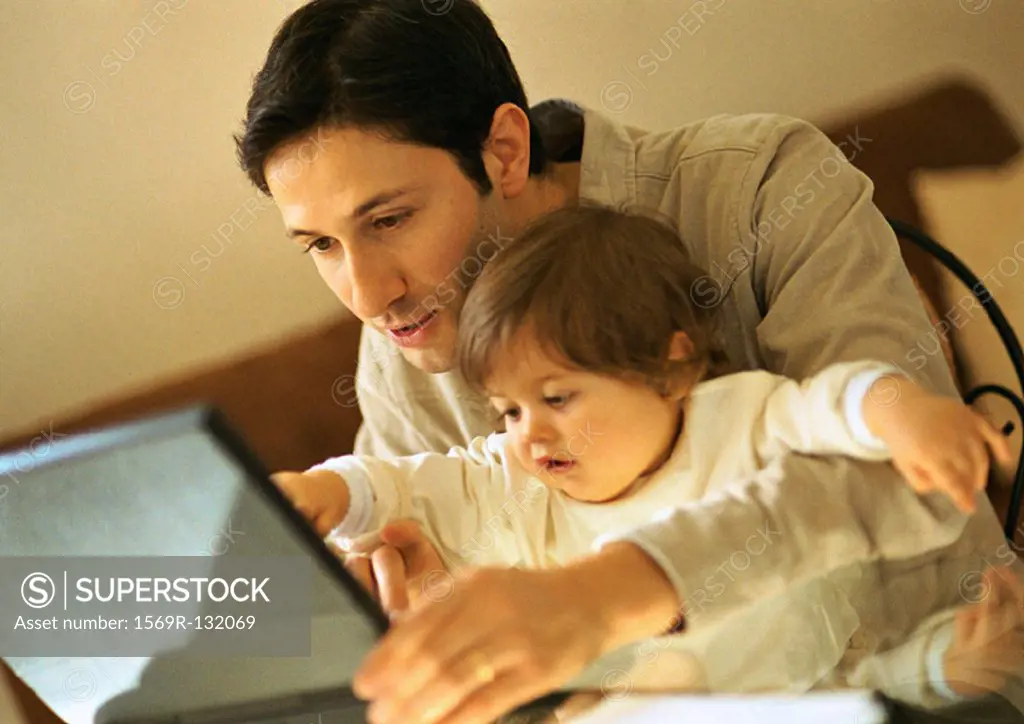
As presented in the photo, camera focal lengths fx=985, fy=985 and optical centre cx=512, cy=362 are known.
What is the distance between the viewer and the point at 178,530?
38cm

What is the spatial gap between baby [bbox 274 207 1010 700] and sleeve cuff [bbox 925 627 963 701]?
11 cm

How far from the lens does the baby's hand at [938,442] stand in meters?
0.43

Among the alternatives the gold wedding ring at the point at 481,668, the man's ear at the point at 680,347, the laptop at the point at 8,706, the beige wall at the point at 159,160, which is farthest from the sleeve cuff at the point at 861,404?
the laptop at the point at 8,706

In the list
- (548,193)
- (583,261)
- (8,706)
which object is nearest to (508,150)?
(548,193)

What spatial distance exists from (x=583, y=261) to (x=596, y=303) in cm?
3

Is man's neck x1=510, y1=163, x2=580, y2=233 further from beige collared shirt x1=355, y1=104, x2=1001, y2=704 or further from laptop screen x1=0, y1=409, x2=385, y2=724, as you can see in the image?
laptop screen x1=0, y1=409, x2=385, y2=724

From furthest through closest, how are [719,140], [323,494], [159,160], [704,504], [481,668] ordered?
1. [159,160]
2. [719,140]
3. [323,494]
4. [704,504]
5. [481,668]

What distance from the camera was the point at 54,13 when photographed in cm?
75

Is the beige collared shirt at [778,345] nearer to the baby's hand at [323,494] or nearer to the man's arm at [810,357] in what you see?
the man's arm at [810,357]

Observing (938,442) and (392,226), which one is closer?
(938,442)

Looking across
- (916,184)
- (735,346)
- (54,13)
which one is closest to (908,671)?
(735,346)

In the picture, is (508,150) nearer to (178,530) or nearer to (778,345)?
(778,345)

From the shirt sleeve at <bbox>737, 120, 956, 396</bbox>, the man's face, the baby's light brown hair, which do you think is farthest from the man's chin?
the shirt sleeve at <bbox>737, 120, 956, 396</bbox>

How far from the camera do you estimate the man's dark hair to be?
60 cm
